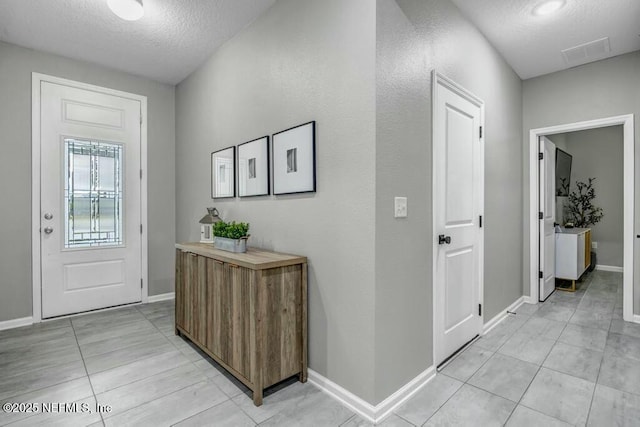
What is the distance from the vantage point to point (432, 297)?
2.18 m

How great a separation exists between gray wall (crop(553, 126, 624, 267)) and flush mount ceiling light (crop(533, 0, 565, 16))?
13.2ft

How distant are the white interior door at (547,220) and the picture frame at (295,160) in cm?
309

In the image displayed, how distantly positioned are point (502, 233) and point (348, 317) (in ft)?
7.28

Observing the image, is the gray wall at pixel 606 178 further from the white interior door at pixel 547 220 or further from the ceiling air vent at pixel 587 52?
the ceiling air vent at pixel 587 52

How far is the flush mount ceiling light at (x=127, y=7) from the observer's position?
225 cm

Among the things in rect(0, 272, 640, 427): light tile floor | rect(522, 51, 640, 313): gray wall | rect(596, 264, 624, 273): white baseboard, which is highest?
rect(522, 51, 640, 313): gray wall

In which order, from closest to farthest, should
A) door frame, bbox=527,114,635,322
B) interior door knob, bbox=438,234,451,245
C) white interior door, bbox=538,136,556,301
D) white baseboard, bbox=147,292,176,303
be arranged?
interior door knob, bbox=438,234,451,245
door frame, bbox=527,114,635,322
white interior door, bbox=538,136,556,301
white baseboard, bbox=147,292,176,303

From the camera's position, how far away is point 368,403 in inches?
69.3

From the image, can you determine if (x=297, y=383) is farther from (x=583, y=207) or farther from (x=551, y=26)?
(x=583, y=207)

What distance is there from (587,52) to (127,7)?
410 centimetres

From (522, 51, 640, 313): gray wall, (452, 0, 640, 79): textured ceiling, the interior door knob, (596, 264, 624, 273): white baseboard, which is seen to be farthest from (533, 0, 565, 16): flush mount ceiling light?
(596, 264, 624, 273): white baseboard

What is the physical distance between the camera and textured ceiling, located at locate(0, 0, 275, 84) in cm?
251

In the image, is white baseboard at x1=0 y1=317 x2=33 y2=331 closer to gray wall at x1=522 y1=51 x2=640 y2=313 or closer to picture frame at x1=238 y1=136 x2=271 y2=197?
picture frame at x1=238 y1=136 x2=271 y2=197

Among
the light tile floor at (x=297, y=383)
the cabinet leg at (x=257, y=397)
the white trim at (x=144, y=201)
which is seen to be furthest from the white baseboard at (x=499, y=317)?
the white trim at (x=144, y=201)
